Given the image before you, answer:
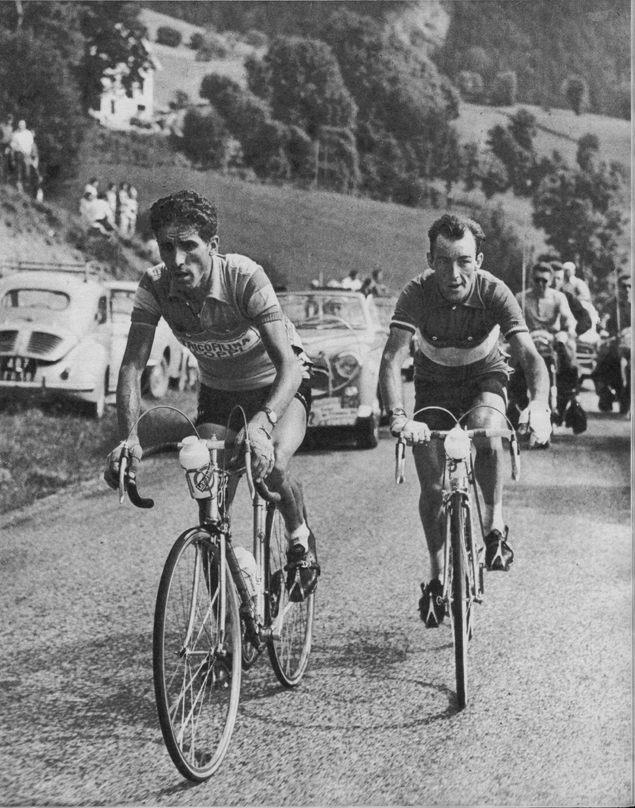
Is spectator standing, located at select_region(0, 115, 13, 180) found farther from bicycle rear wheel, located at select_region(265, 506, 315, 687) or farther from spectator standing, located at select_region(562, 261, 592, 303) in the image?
spectator standing, located at select_region(562, 261, 592, 303)

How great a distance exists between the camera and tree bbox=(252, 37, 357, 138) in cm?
481

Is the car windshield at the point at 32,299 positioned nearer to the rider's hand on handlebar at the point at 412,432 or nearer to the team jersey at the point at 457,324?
the team jersey at the point at 457,324

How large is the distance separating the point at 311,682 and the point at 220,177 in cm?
231

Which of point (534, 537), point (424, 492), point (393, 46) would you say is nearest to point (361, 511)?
point (534, 537)

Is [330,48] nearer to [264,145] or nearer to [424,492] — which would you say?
[264,145]

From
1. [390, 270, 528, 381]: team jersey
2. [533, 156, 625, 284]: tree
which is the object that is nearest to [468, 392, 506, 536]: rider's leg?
[390, 270, 528, 381]: team jersey

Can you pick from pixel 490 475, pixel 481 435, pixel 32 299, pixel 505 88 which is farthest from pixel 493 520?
pixel 32 299

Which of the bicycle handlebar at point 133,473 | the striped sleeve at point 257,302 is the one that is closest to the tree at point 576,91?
the striped sleeve at point 257,302

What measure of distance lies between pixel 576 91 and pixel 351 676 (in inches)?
113

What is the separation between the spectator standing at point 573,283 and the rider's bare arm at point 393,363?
4.26ft

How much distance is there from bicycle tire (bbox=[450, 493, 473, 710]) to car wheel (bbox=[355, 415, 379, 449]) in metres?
3.84

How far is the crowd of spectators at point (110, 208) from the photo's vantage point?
16.1 ft

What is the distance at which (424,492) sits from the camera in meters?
4.30

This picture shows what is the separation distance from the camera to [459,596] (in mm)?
3740
